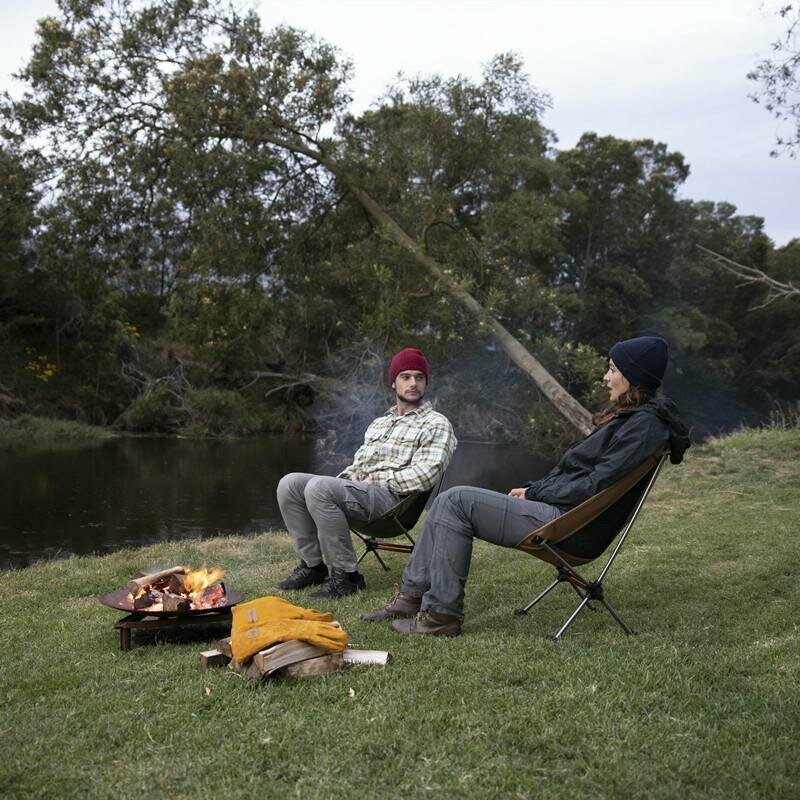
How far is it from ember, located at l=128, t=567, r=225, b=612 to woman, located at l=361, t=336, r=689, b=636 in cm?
84

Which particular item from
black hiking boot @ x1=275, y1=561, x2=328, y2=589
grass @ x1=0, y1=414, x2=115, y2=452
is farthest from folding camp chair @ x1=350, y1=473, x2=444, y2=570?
grass @ x1=0, y1=414, x2=115, y2=452

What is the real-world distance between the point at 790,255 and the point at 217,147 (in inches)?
935

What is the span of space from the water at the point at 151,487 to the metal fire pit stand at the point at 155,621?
3881 millimetres

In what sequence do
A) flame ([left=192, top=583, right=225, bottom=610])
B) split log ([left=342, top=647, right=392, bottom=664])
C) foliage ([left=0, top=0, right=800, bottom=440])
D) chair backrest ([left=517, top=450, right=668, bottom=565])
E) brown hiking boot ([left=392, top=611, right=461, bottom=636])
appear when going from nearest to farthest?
split log ([left=342, top=647, right=392, bottom=664])
chair backrest ([left=517, top=450, right=668, bottom=565])
brown hiking boot ([left=392, top=611, right=461, bottom=636])
flame ([left=192, top=583, right=225, bottom=610])
foliage ([left=0, top=0, right=800, bottom=440])

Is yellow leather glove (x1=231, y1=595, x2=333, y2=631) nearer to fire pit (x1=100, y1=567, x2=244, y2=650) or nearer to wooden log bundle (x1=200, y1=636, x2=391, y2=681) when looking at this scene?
wooden log bundle (x1=200, y1=636, x2=391, y2=681)

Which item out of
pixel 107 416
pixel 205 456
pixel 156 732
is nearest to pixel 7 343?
pixel 107 416

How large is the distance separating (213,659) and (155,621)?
531 millimetres

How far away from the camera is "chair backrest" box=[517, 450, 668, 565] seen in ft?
10.3

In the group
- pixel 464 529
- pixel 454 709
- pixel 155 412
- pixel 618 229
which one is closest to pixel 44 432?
pixel 155 412

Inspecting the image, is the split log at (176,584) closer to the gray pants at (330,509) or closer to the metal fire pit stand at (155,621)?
the metal fire pit stand at (155,621)

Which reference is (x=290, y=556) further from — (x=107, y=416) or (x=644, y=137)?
(x=644, y=137)

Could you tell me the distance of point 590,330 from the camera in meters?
25.2

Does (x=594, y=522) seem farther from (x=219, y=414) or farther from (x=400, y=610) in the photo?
(x=219, y=414)

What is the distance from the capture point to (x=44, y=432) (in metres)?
17.7
